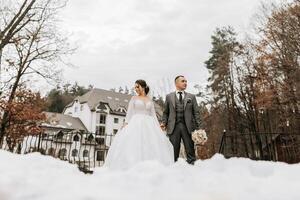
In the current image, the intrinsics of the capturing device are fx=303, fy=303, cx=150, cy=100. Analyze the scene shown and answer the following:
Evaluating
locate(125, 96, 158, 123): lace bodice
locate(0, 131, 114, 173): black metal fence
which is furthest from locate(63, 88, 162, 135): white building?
locate(125, 96, 158, 123): lace bodice

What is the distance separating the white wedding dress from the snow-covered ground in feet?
11.6

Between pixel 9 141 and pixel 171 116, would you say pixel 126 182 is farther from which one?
pixel 9 141

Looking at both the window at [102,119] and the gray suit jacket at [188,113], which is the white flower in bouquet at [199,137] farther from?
the window at [102,119]

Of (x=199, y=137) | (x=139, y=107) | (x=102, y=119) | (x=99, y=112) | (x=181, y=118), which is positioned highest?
(x=99, y=112)

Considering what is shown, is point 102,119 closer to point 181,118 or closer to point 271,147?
point 271,147

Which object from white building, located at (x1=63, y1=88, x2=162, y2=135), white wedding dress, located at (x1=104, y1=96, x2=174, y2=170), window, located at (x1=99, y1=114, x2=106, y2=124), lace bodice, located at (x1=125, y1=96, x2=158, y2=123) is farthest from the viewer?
window, located at (x1=99, y1=114, x2=106, y2=124)

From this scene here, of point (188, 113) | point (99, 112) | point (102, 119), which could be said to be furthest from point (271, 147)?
point (102, 119)

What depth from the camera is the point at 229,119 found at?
23125mm

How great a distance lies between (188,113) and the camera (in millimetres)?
5527

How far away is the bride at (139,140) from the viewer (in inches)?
195

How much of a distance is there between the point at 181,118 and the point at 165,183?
175 inches

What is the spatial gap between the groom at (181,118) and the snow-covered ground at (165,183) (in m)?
4.12

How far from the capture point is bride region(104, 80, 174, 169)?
4.96 meters

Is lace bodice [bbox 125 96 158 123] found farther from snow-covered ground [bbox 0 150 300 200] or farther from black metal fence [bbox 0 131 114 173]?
snow-covered ground [bbox 0 150 300 200]
